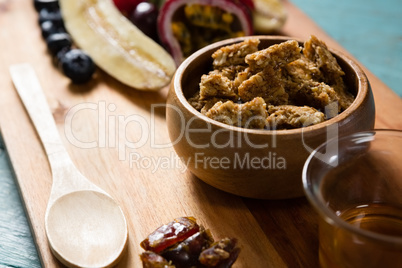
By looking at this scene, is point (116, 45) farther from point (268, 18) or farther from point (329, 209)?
point (329, 209)

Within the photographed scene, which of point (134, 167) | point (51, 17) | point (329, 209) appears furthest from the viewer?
point (51, 17)

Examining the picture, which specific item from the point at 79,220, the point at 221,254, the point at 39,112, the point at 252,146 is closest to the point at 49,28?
the point at 39,112

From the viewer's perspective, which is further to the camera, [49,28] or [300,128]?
[49,28]

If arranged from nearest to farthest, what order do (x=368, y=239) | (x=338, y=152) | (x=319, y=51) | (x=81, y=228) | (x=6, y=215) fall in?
(x=368, y=239) → (x=338, y=152) → (x=81, y=228) → (x=319, y=51) → (x=6, y=215)

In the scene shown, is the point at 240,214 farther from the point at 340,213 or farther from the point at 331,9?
the point at 331,9

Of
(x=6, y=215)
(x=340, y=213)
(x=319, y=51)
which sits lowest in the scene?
(x=6, y=215)

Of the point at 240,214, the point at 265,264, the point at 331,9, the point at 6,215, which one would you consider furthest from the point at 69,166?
the point at 331,9

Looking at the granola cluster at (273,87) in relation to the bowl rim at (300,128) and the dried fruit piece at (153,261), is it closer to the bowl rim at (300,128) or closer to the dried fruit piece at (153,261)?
the bowl rim at (300,128)
